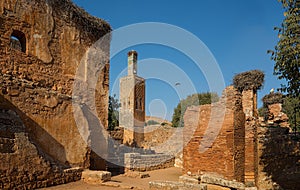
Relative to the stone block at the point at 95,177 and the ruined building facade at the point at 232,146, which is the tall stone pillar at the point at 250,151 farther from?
the stone block at the point at 95,177

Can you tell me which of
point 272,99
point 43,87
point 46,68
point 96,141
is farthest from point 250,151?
point 272,99

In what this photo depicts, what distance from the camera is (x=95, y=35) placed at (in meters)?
13.2

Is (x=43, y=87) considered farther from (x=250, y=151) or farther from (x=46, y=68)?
(x=250, y=151)

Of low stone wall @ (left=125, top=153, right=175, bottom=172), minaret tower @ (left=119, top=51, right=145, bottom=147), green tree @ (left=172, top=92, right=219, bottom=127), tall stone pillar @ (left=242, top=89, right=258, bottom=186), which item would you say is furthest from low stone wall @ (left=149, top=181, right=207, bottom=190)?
green tree @ (left=172, top=92, right=219, bottom=127)

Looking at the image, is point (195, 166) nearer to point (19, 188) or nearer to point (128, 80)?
point (19, 188)

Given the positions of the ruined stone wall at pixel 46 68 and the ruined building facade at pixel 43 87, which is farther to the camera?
the ruined stone wall at pixel 46 68

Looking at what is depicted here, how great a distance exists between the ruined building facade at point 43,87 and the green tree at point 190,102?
2325cm

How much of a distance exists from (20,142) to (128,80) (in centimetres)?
2614

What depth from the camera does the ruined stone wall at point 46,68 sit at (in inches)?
345

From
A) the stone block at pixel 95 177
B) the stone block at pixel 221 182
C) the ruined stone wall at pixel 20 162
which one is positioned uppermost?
the ruined stone wall at pixel 20 162

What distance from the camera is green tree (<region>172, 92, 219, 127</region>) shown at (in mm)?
34844

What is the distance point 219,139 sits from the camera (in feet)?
27.5

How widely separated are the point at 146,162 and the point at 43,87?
7459 mm

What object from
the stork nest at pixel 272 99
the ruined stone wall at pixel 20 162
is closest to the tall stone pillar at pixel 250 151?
the ruined stone wall at pixel 20 162
